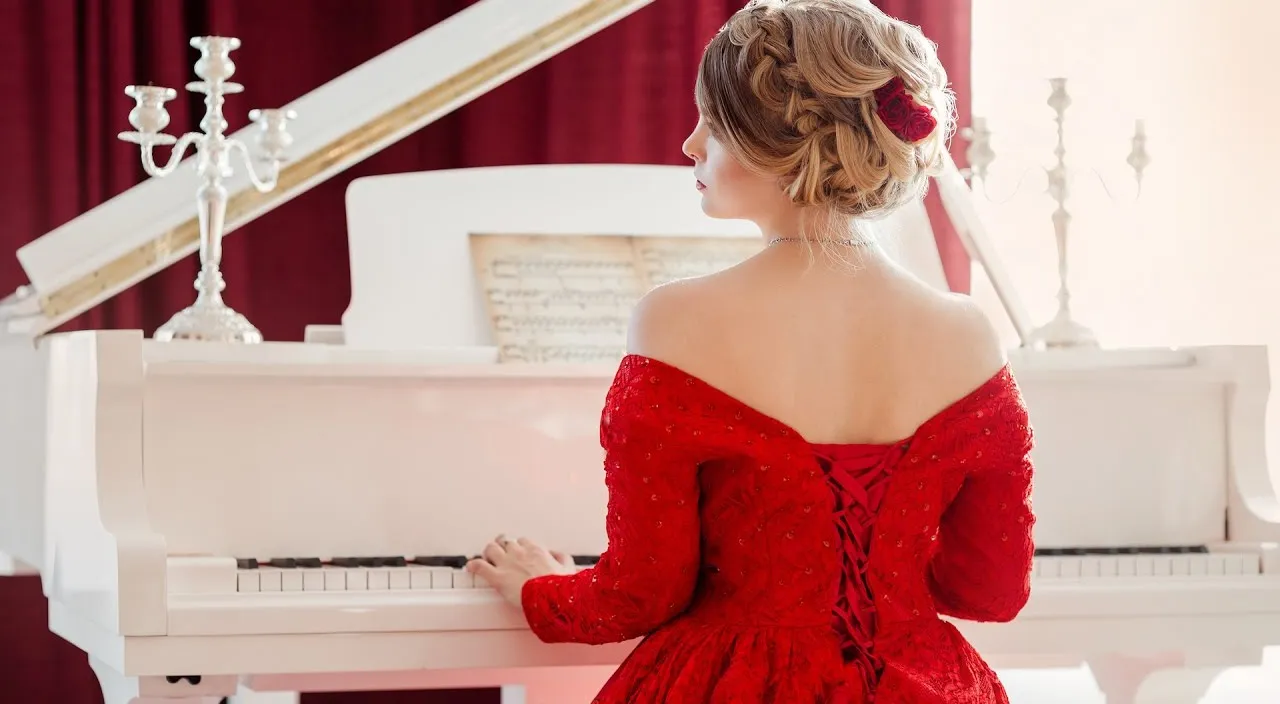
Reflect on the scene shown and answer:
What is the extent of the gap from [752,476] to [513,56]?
115cm

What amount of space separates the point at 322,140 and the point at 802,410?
1.13 meters

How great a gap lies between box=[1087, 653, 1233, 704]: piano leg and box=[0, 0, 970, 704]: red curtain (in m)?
1.65

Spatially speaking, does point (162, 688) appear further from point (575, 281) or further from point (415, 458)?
→ point (575, 281)

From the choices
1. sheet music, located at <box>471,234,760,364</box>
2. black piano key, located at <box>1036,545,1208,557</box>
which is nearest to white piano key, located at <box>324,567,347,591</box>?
sheet music, located at <box>471,234,760,364</box>

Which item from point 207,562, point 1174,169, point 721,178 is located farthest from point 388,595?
point 1174,169

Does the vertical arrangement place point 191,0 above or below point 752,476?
above

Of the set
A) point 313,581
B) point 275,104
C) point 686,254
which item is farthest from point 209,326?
point 275,104

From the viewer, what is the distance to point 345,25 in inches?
150

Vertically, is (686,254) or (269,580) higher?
(686,254)

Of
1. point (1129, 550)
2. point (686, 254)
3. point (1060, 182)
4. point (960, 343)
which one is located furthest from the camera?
point (1060, 182)

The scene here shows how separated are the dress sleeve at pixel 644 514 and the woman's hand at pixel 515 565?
0.22 meters

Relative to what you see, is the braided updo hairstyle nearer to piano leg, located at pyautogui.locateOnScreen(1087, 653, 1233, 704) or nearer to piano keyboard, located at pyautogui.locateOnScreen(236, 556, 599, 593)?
piano keyboard, located at pyautogui.locateOnScreen(236, 556, 599, 593)

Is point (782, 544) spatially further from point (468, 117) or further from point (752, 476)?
point (468, 117)

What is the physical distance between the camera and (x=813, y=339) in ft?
5.11
